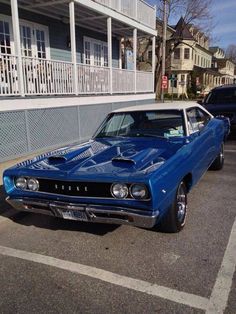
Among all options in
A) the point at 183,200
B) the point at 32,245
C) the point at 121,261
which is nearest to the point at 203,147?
the point at 183,200

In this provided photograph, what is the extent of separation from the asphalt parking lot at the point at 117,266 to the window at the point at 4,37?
789cm

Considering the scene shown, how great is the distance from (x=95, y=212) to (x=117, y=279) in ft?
2.32

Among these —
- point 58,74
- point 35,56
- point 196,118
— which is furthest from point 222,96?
point 35,56

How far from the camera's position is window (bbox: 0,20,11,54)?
1075 cm

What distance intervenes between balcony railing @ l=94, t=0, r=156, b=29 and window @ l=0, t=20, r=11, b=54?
10.7 feet

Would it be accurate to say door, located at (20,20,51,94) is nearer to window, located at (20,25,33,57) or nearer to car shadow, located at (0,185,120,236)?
window, located at (20,25,33,57)

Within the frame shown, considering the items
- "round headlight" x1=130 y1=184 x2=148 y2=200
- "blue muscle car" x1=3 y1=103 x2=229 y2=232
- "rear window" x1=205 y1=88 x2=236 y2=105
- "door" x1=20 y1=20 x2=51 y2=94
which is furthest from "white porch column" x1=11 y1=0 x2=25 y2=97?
"rear window" x1=205 y1=88 x2=236 y2=105

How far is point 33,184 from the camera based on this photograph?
12.6ft

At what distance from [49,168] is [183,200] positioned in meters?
1.68

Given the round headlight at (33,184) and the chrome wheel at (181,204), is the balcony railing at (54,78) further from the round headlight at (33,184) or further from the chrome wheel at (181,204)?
the chrome wheel at (181,204)

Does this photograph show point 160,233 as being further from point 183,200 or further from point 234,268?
point 234,268

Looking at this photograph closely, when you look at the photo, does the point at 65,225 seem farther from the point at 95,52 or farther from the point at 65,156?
the point at 95,52

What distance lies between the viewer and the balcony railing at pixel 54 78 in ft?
28.5

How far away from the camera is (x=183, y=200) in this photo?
4137mm
